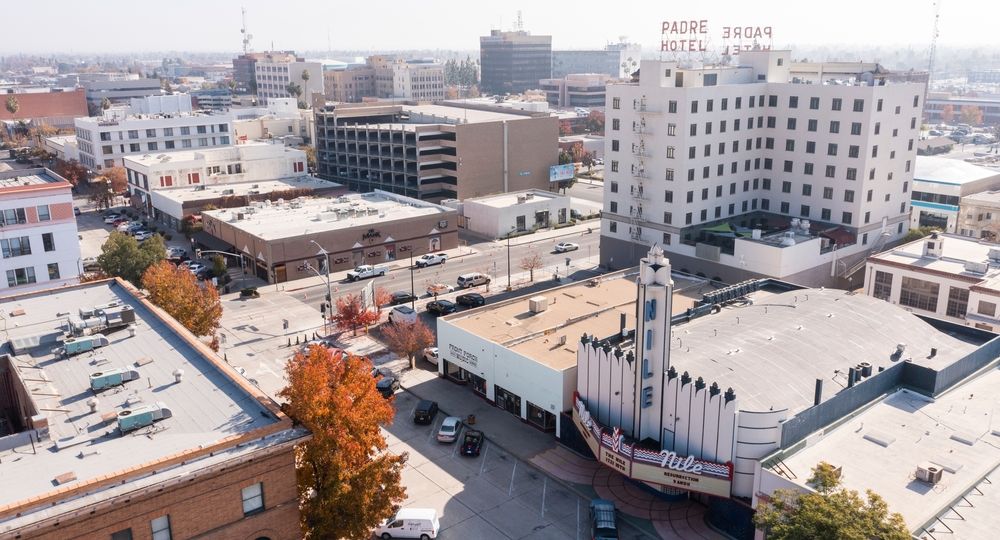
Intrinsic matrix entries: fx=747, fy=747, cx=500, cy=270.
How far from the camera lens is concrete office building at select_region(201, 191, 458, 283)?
9444cm

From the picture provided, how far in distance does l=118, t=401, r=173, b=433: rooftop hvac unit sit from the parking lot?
17283mm

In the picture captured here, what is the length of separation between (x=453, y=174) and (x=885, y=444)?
9711 cm

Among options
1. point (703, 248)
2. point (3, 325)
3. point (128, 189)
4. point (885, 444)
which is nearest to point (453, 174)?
point (703, 248)

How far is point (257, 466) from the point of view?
33.2m

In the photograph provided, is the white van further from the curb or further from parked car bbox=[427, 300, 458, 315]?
parked car bbox=[427, 300, 458, 315]

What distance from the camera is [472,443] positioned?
174ft

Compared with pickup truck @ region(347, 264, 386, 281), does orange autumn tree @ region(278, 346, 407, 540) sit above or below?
above

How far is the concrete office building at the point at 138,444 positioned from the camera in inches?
1176

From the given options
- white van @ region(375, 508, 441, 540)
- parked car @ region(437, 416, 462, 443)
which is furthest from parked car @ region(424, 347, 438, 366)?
white van @ region(375, 508, 441, 540)

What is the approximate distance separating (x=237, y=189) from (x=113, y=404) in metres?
100

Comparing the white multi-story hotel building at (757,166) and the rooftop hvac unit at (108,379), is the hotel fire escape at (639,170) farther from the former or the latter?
the rooftop hvac unit at (108,379)

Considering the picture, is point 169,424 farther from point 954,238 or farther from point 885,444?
point 954,238

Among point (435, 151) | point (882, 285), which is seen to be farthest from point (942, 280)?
point (435, 151)

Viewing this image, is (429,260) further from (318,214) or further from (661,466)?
(661,466)
